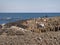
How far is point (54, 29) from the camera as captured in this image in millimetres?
7371

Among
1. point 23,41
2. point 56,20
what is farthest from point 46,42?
point 56,20

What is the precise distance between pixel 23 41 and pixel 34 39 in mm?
373

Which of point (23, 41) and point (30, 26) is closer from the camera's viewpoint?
point (23, 41)

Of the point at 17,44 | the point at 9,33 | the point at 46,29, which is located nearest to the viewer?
the point at 17,44

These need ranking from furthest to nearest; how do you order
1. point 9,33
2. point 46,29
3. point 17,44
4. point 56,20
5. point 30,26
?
point 56,20
point 30,26
point 46,29
point 9,33
point 17,44

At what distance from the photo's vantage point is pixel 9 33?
6.32 m

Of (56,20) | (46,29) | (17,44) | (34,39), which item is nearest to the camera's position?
(17,44)

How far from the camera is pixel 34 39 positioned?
5641 millimetres

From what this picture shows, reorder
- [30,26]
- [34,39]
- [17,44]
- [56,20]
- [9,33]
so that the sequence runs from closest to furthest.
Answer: [17,44] < [34,39] < [9,33] < [30,26] < [56,20]

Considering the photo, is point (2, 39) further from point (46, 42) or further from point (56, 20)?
point (56, 20)

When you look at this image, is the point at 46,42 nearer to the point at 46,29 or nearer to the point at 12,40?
the point at 12,40

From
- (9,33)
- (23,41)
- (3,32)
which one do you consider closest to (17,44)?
(23,41)

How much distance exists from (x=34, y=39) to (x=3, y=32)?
5.09ft

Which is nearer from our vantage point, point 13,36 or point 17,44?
point 17,44
